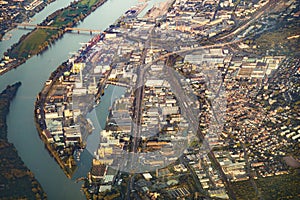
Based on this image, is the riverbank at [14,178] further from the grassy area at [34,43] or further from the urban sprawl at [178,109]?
the grassy area at [34,43]

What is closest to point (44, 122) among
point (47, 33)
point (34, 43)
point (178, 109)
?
point (178, 109)

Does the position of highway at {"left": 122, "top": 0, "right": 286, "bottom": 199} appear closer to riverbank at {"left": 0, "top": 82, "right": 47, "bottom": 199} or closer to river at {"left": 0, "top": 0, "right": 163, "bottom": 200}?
river at {"left": 0, "top": 0, "right": 163, "bottom": 200}

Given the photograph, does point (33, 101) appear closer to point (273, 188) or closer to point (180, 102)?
point (180, 102)

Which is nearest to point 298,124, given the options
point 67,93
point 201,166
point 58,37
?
point 201,166

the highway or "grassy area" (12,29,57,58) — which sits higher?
"grassy area" (12,29,57,58)

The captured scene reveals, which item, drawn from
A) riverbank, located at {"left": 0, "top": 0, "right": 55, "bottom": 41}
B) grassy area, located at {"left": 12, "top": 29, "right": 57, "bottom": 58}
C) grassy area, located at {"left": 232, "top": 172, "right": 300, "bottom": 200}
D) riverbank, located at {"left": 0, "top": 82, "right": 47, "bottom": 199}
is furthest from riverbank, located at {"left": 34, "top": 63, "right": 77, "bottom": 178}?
riverbank, located at {"left": 0, "top": 0, "right": 55, "bottom": 41}
